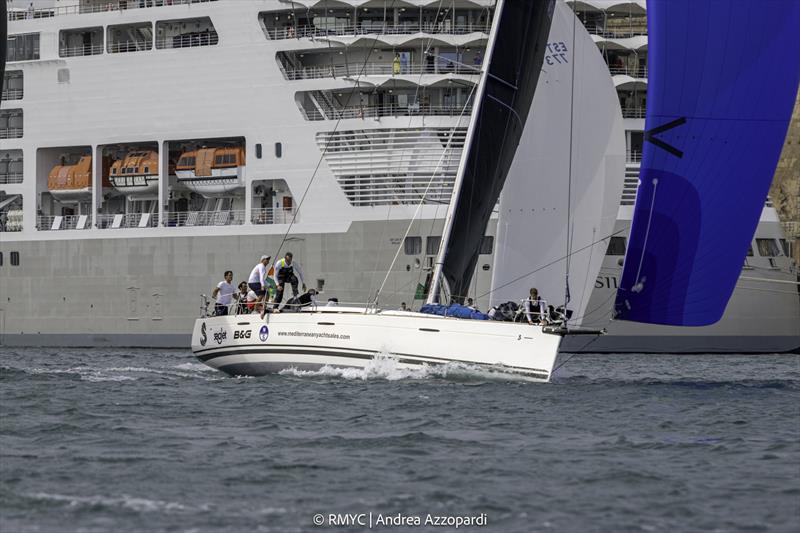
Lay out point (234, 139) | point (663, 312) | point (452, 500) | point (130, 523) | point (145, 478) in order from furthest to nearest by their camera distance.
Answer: point (234, 139), point (663, 312), point (145, 478), point (452, 500), point (130, 523)

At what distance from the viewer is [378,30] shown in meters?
39.6

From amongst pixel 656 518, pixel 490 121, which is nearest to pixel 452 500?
pixel 656 518

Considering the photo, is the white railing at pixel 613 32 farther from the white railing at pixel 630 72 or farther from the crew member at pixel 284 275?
the crew member at pixel 284 275

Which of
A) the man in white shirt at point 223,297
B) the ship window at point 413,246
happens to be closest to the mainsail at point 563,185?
the man in white shirt at point 223,297

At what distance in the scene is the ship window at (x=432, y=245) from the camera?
119 feet

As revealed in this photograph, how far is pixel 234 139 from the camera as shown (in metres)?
40.8

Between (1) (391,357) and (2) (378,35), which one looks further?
(2) (378,35)

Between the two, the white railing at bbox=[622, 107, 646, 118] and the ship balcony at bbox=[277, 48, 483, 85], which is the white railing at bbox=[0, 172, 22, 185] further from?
the white railing at bbox=[622, 107, 646, 118]

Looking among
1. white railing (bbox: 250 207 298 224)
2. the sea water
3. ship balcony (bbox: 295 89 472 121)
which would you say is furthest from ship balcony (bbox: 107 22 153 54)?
the sea water

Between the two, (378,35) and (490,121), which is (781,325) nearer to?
(378,35)

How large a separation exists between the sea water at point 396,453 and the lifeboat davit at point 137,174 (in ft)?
58.4

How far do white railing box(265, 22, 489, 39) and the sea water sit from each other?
1688 centimetres

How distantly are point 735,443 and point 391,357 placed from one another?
737cm

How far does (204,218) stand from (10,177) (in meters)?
7.33
